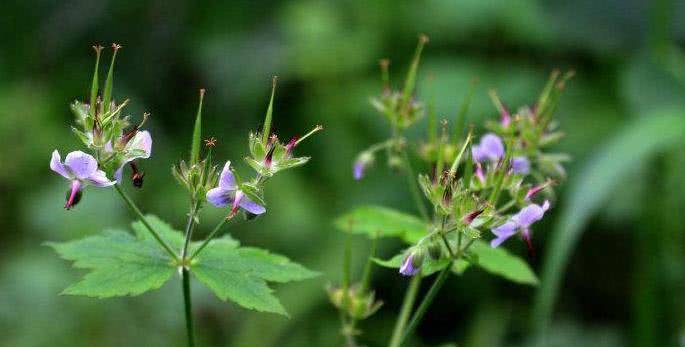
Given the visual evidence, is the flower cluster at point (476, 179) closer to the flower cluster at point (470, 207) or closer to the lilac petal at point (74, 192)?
the flower cluster at point (470, 207)

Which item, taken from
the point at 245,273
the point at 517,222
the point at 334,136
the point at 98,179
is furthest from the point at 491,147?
the point at 334,136

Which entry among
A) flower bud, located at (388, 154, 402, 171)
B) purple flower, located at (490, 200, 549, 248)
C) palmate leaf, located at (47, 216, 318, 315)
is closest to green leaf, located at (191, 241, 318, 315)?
palmate leaf, located at (47, 216, 318, 315)

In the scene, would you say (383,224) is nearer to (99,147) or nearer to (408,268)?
(408,268)

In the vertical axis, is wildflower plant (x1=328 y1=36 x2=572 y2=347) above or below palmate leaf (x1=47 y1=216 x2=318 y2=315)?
above

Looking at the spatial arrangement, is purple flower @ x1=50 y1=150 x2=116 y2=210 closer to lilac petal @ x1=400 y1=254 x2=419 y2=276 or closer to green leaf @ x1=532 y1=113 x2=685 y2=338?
lilac petal @ x1=400 y1=254 x2=419 y2=276

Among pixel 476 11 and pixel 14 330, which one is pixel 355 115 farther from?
pixel 14 330

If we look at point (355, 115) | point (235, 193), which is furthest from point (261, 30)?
point (235, 193)

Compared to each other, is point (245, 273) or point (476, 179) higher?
point (476, 179)

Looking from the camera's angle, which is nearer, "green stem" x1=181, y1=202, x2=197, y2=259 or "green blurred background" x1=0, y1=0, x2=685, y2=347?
"green stem" x1=181, y1=202, x2=197, y2=259
